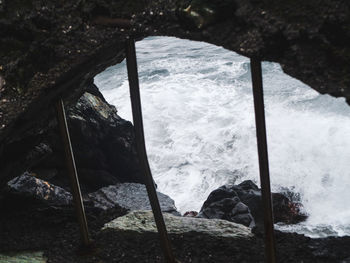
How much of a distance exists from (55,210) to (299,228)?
4.29 metres

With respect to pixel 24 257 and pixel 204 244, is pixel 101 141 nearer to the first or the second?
pixel 24 257

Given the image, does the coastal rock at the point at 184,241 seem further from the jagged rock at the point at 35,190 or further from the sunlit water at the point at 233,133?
the sunlit water at the point at 233,133

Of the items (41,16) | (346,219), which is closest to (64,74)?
(41,16)

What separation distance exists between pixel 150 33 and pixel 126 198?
5417 millimetres

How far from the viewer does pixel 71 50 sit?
2100mm

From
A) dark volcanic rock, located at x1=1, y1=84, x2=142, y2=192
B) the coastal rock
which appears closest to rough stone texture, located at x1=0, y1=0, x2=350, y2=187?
the coastal rock

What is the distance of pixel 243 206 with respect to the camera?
579 cm

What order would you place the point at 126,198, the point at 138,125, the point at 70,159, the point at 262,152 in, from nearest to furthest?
the point at 262,152, the point at 138,125, the point at 70,159, the point at 126,198

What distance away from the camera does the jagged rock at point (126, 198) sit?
6.80m

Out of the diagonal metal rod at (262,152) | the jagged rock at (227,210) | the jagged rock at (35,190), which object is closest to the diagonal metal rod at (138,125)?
the diagonal metal rod at (262,152)

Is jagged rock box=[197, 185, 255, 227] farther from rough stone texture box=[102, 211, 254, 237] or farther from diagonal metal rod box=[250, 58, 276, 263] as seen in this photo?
diagonal metal rod box=[250, 58, 276, 263]

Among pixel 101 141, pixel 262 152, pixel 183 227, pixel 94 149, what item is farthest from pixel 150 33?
pixel 101 141

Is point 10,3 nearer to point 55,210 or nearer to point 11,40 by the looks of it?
point 11,40

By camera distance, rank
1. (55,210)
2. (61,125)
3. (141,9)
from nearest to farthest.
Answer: (141,9) → (61,125) → (55,210)
